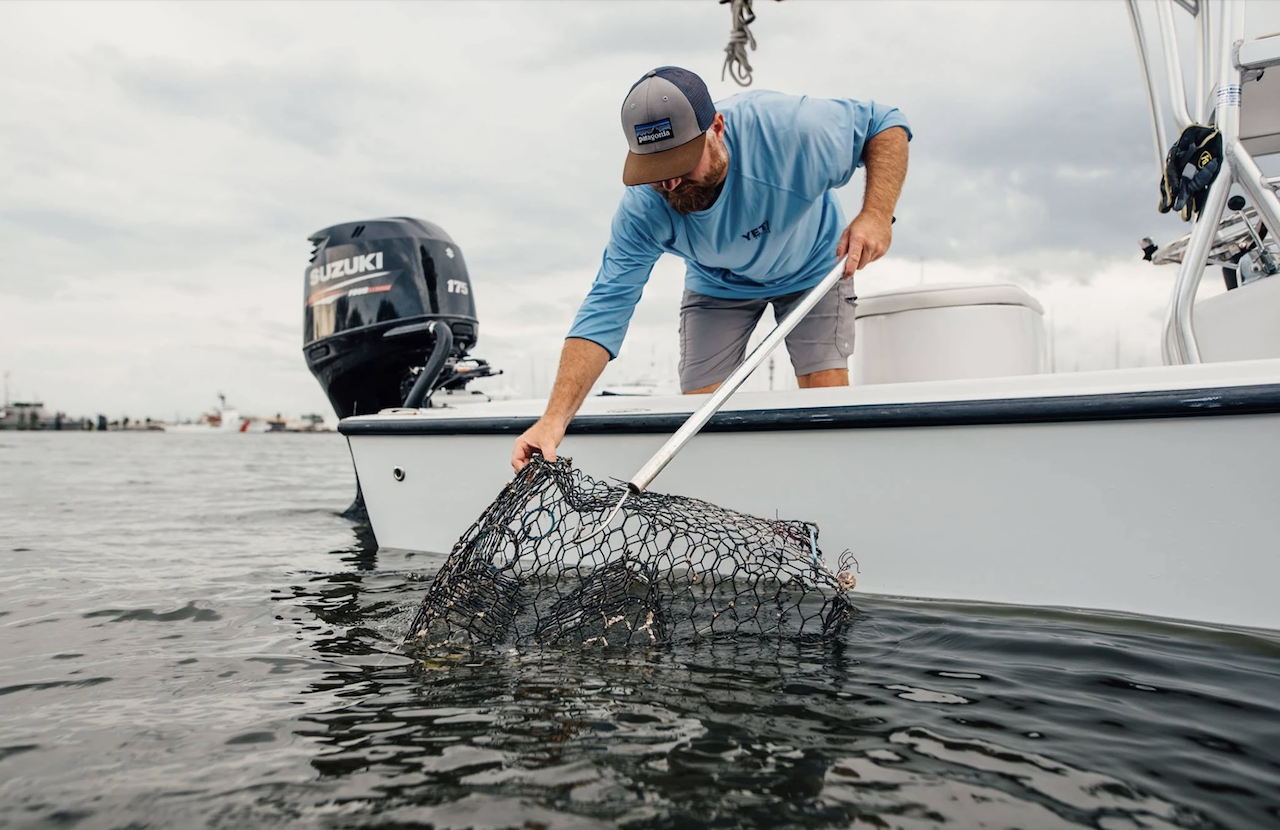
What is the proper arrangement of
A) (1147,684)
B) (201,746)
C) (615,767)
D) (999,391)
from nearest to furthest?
(615,767), (201,746), (1147,684), (999,391)

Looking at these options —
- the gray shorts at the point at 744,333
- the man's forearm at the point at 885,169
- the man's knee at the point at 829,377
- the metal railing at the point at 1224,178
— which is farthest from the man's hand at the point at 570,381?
the metal railing at the point at 1224,178

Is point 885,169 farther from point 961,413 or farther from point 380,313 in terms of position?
point 380,313

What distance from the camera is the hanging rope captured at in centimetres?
383

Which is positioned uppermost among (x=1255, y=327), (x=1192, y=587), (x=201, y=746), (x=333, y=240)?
(x=333, y=240)

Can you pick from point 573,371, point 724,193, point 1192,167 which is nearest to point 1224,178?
point 1192,167

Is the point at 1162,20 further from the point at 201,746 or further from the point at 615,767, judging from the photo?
the point at 201,746

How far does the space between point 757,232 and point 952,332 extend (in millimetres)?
1147

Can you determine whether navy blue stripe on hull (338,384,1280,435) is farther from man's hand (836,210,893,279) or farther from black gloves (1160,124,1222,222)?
black gloves (1160,124,1222,222)

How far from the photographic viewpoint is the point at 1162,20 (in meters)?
3.59

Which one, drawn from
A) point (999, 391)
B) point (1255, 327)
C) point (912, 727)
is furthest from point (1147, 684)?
point (1255, 327)

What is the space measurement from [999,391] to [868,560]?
75 cm

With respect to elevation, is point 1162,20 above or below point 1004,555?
above

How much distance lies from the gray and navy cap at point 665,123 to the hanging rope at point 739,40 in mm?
1264

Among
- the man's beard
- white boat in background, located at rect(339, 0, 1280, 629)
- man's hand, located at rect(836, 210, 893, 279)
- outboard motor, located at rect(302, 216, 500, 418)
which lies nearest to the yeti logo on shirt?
the man's beard
